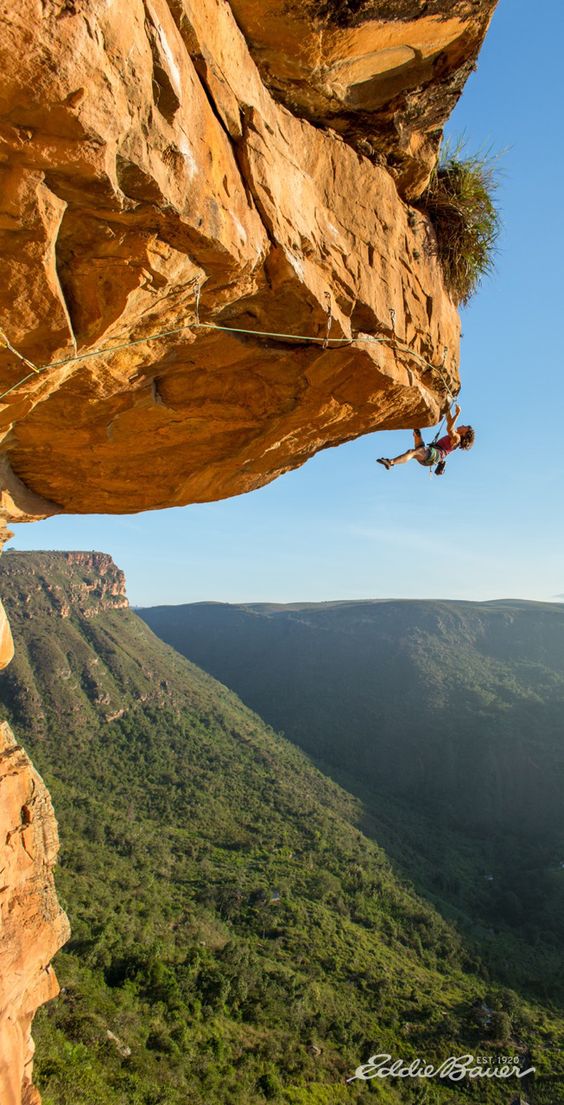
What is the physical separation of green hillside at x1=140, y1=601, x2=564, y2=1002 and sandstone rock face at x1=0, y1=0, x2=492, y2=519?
54.2 metres

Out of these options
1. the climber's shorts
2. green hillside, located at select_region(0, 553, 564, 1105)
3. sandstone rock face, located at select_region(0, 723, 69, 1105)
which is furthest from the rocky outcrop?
the climber's shorts

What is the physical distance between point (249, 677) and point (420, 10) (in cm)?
13423

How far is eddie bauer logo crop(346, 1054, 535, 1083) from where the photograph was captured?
28.8 metres

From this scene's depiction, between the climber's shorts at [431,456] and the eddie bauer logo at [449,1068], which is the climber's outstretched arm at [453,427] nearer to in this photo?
the climber's shorts at [431,456]

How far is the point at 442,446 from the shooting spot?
26.8 feet

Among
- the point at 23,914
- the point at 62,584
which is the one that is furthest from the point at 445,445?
the point at 62,584

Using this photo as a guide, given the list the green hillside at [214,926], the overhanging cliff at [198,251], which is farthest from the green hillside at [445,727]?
the overhanging cliff at [198,251]

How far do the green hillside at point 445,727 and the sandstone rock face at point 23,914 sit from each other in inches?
1981

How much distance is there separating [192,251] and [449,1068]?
42171 millimetres

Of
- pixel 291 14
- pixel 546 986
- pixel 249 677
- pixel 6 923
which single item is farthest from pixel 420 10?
pixel 249 677

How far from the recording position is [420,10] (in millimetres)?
3996

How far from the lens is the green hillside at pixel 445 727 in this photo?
189 ft

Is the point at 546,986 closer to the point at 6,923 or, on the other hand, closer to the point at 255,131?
the point at 6,923

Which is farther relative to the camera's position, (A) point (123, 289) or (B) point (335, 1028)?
(B) point (335, 1028)
